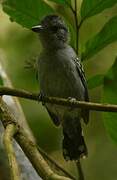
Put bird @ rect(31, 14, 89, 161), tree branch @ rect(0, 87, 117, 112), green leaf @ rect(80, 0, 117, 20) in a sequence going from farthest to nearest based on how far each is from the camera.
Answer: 1. bird @ rect(31, 14, 89, 161)
2. green leaf @ rect(80, 0, 117, 20)
3. tree branch @ rect(0, 87, 117, 112)

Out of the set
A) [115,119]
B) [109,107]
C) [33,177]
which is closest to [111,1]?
[115,119]

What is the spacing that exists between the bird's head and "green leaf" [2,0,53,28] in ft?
2.04

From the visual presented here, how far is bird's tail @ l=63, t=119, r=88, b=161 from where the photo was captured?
9.47 feet

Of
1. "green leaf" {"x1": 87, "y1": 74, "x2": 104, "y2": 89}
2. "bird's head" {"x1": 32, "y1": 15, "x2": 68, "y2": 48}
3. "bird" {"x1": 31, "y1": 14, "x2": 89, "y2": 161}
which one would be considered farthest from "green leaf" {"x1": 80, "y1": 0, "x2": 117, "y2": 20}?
"bird's head" {"x1": 32, "y1": 15, "x2": 68, "y2": 48}

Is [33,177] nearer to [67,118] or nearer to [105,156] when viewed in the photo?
[67,118]

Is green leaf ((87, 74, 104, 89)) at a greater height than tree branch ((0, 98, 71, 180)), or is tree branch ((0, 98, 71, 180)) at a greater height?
tree branch ((0, 98, 71, 180))

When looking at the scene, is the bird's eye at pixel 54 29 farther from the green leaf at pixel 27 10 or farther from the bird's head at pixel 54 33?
the green leaf at pixel 27 10

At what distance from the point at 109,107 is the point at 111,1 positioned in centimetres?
59

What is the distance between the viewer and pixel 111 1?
2.00 meters

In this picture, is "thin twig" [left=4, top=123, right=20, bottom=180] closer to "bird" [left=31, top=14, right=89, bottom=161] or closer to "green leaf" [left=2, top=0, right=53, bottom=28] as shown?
"green leaf" [left=2, top=0, right=53, bottom=28]

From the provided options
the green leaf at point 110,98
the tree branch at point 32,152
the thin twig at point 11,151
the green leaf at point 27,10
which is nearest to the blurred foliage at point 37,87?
the green leaf at point 27,10

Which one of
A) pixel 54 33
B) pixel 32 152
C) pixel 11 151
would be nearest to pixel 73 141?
pixel 54 33

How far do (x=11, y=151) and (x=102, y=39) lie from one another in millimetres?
822

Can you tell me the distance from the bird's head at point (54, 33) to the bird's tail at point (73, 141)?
488mm
